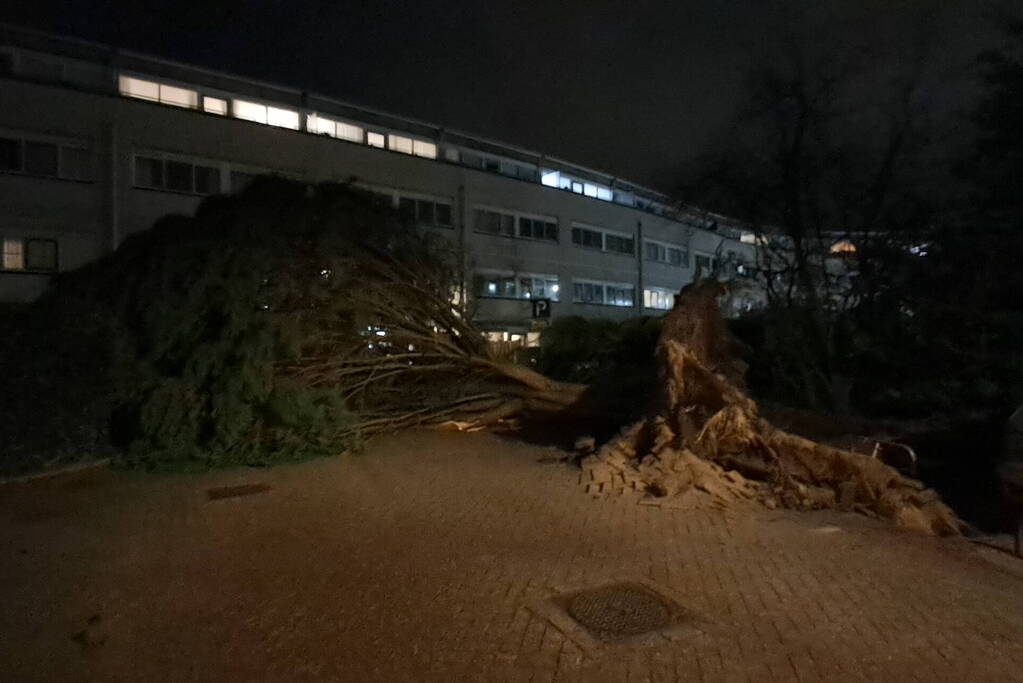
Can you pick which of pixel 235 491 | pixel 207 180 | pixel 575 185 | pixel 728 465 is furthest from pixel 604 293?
pixel 235 491

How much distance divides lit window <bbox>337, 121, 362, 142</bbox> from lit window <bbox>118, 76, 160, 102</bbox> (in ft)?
19.9

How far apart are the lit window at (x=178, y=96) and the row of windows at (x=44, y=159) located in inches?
140

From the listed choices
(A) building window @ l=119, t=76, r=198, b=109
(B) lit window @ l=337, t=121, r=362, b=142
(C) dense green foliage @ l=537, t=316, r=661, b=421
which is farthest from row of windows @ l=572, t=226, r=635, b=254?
(A) building window @ l=119, t=76, r=198, b=109

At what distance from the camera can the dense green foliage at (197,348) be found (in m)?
9.58

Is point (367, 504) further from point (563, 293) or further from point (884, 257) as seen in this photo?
point (563, 293)

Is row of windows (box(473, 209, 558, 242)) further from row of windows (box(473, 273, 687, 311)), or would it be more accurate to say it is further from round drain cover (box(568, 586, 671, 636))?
round drain cover (box(568, 586, 671, 636))

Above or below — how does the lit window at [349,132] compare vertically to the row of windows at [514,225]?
above

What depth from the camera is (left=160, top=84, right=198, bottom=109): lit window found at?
920 inches

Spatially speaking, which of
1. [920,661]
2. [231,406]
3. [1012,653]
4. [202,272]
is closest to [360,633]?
[920,661]

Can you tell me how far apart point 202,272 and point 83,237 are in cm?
1282

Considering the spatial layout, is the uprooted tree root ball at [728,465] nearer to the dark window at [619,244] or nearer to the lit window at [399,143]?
the lit window at [399,143]

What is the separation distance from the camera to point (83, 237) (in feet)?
67.7

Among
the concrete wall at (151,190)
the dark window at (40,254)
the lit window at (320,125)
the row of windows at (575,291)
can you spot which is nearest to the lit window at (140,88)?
the concrete wall at (151,190)

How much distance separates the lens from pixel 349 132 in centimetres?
2770
